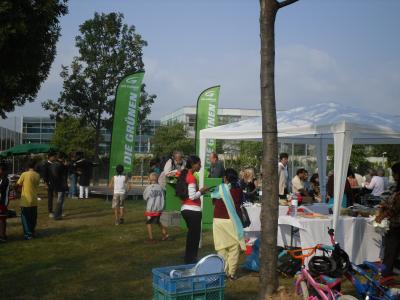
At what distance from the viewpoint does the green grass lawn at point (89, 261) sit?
6.34 metres

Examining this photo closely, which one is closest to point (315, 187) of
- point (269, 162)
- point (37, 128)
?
point (269, 162)

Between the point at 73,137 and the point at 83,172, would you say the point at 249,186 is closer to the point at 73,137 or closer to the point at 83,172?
the point at 83,172

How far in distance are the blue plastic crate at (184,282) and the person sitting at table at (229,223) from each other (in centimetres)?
230

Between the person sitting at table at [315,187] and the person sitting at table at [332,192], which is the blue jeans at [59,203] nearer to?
the person sitting at table at [315,187]

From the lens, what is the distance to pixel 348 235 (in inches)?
298

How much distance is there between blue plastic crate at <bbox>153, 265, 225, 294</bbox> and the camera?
413 cm

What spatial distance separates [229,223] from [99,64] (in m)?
21.5

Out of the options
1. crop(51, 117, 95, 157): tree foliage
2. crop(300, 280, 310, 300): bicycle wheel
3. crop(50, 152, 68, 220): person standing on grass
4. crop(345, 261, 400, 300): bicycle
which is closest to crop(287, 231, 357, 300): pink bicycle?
crop(300, 280, 310, 300): bicycle wheel

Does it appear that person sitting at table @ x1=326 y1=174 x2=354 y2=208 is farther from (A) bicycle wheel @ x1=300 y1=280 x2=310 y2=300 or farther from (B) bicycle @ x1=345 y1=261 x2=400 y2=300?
(A) bicycle wheel @ x1=300 y1=280 x2=310 y2=300

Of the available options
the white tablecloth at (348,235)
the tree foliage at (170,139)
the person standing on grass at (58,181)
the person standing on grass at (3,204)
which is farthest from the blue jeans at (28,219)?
the tree foliage at (170,139)

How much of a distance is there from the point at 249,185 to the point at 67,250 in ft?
16.1

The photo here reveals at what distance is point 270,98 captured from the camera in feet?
15.6

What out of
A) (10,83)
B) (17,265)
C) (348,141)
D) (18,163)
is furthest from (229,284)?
(18,163)

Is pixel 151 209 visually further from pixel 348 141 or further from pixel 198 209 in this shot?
pixel 348 141
